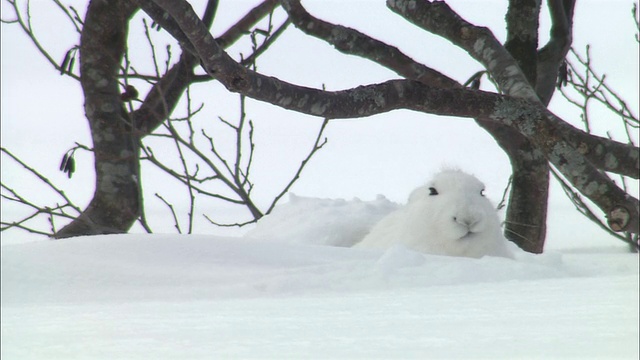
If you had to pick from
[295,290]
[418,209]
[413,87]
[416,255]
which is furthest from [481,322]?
[418,209]

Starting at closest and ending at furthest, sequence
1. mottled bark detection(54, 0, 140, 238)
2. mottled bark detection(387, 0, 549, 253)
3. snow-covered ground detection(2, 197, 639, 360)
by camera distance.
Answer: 1. snow-covered ground detection(2, 197, 639, 360)
2. mottled bark detection(387, 0, 549, 253)
3. mottled bark detection(54, 0, 140, 238)

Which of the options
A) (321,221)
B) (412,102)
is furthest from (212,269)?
(321,221)

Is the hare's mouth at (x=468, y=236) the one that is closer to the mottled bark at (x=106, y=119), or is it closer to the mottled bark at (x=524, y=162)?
the mottled bark at (x=524, y=162)

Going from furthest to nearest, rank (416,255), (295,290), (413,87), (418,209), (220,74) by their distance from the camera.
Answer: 1. (418,209)
2. (416,255)
3. (295,290)
4. (413,87)
5. (220,74)

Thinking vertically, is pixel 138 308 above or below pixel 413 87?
below

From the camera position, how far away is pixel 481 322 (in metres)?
2.22

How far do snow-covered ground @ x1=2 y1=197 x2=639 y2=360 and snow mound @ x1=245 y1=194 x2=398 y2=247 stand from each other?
6.29 feet

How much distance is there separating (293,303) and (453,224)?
2.85 meters

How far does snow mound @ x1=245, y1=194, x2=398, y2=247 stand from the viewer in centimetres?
633

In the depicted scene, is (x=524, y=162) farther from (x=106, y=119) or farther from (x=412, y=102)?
(x=412, y=102)

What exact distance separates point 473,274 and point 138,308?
1.63m

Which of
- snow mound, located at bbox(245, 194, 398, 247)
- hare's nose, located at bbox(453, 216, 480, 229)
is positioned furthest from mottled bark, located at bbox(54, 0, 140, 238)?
hare's nose, located at bbox(453, 216, 480, 229)

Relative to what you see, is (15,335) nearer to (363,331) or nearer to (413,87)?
(363,331)

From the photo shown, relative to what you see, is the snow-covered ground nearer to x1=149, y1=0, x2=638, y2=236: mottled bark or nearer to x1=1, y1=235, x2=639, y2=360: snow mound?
x1=1, y1=235, x2=639, y2=360: snow mound
